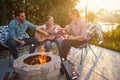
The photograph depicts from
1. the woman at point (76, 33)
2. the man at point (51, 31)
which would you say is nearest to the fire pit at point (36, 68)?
the woman at point (76, 33)

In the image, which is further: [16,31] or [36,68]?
[16,31]

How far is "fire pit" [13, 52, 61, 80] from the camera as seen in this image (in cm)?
347

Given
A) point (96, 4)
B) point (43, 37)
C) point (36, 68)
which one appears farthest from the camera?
point (96, 4)

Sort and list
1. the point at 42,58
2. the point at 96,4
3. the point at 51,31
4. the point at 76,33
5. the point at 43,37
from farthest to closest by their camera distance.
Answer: the point at 96,4 → the point at 51,31 → the point at 43,37 → the point at 76,33 → the point at 42,58

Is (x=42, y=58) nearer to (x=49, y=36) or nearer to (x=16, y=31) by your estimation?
(x=16, y=31)

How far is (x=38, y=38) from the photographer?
565 cm

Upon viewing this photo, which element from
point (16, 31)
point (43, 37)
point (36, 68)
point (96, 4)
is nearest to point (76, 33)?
point (43, 37)

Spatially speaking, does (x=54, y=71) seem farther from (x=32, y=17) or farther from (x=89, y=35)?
(x=32, y=17)

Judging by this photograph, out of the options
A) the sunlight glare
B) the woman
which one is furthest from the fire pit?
the sunlight glare

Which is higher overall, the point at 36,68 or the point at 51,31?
the point at 51,31

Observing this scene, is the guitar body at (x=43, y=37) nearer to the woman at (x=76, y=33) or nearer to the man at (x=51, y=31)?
the man at (x=51, y=31)

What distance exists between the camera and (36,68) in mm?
3445

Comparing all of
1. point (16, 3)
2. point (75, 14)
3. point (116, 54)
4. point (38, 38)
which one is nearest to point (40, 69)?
point (75, 14)

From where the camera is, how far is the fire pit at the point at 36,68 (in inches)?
137
